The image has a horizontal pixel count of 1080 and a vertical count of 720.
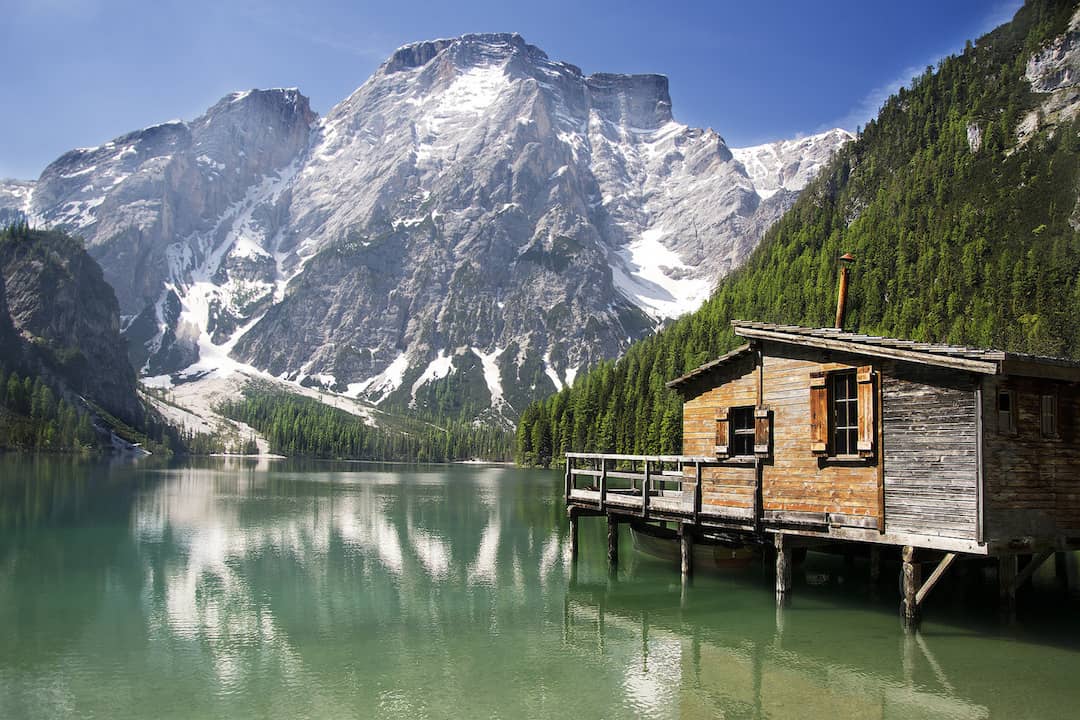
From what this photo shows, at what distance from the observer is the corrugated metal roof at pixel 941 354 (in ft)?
68.5

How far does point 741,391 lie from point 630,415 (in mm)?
104755

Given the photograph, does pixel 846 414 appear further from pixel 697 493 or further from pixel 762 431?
pixel 697 493

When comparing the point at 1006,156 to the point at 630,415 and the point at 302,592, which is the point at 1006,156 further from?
the point at 302,592

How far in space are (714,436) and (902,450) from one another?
8.64 meters

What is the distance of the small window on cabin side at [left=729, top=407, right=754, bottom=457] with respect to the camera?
29453 millimetres

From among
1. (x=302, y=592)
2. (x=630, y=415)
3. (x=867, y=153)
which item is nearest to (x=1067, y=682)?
(x=302, y=592)

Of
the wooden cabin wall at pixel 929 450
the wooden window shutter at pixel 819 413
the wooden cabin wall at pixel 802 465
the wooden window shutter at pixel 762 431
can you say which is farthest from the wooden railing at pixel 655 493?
the wooden cabin wall at pixel 929 450

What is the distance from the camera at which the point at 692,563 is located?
32750 millimetres

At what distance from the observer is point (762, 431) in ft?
93.1

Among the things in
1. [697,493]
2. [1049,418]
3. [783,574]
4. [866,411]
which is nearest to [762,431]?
[697,493]

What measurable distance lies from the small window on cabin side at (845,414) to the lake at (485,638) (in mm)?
5598

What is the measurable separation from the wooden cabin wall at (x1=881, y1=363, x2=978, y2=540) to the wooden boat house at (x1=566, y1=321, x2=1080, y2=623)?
0.03 m

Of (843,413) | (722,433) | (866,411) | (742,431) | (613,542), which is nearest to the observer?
(866,411)

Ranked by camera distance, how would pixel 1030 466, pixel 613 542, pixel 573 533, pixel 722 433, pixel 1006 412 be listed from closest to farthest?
pixel 1006 412
pixel 1030 466
pixel 722 433
pixel 613 542
pixel 573 533
